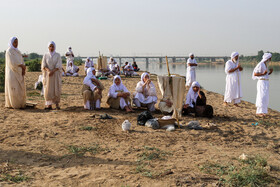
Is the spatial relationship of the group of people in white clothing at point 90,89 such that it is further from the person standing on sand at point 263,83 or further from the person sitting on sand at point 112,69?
the person sitting on sand at point 112,69

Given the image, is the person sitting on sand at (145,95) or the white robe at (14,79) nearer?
the white robe at (14,79)

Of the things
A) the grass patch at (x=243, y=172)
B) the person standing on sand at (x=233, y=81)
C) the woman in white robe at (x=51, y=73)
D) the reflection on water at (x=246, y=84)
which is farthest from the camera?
the reflection on water at (x=246, y=84)

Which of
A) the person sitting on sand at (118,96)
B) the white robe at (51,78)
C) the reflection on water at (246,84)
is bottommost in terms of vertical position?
the reflection on water at (246,84)

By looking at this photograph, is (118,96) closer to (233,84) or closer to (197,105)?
(197,105)

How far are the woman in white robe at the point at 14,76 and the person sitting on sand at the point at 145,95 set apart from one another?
281 cm

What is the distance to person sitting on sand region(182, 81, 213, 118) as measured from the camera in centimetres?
677

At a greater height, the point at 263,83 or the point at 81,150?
the point at 263,83

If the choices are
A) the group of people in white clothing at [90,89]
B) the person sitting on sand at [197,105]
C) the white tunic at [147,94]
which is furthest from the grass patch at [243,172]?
the white tunic at [147,94]

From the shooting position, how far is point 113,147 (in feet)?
14.8

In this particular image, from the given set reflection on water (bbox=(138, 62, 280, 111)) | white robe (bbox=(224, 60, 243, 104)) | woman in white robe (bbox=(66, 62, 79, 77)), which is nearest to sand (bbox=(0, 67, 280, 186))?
white robe (bbox=(224, 60, 243, 104))

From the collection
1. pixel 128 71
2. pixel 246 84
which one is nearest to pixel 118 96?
pixel 128 71

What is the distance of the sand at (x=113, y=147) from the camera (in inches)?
134

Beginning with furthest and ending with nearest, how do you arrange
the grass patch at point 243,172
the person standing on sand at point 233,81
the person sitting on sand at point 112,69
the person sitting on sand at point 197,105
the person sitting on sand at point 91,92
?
1. the person sitting on sand at point 112,69
2. the person standing on sand at point 233,81
3. the person sitting on sand at point 91,92
4. the person sitting on sand at point 197,105
5. the grass patch at point 243,172

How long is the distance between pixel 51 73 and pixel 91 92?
1.06 metres
